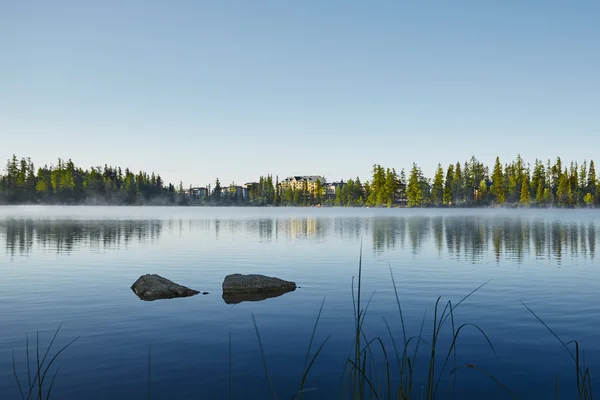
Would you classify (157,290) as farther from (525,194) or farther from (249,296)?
(525,194)

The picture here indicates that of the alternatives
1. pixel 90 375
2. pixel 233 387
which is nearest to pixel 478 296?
pixel 233 387

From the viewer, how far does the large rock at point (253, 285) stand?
1844 cm

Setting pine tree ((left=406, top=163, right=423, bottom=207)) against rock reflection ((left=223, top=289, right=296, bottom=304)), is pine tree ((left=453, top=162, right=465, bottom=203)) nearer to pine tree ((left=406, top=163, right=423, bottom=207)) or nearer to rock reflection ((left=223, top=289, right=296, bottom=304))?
pine tree ((left=406, top=163, right=423, bottom=207))

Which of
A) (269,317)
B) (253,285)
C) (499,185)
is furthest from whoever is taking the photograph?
(499,185)

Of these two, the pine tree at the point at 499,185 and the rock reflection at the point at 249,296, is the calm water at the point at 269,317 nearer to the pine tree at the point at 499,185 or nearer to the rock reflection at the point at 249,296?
the rock reflection at the point at 249,296

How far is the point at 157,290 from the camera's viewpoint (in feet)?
58.3

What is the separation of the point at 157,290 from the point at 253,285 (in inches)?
135

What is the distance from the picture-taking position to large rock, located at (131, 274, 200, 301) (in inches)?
695

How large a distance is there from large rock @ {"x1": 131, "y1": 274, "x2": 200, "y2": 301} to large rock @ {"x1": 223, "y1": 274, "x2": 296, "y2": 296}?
4.17ft

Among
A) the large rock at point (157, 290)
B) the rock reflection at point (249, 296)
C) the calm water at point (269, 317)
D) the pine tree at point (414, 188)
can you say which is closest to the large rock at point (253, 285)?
the rock reflection at point (249, 296)

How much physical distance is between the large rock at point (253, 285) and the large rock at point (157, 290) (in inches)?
50.0

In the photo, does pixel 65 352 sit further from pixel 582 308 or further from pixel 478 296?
pixel 582 308

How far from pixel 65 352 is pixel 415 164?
18575 centimetres

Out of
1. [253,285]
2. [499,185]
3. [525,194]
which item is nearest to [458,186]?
[499,185]
